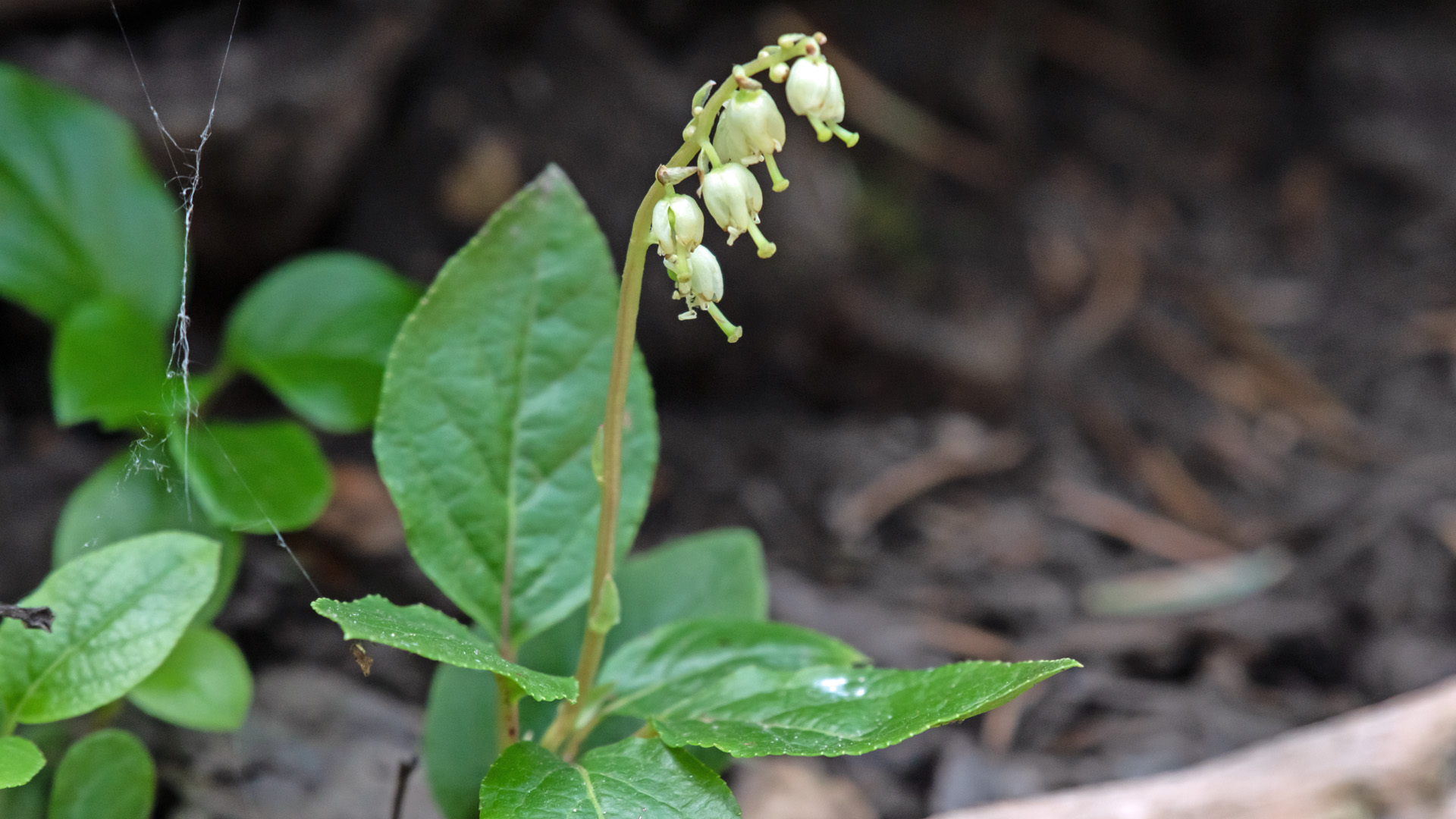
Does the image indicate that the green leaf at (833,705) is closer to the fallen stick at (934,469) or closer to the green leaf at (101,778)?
the green leaf at (101,778)

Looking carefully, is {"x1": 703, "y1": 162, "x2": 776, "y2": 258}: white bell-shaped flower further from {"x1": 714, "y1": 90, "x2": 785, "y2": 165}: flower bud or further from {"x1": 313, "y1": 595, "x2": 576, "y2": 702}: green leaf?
{"x1": 313, "y1": 595, "x2": 576, "y2": 702}: green leaf

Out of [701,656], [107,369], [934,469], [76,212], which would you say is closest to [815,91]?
[701,656]

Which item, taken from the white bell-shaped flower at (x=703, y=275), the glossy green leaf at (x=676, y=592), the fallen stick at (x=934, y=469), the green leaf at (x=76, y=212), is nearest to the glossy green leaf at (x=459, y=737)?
the glossy green leaf at (x=676, y=592)

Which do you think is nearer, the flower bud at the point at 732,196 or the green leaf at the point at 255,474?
the flower bud at the point at 732,196

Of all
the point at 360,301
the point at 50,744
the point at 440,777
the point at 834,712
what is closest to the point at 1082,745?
the point at 834,712

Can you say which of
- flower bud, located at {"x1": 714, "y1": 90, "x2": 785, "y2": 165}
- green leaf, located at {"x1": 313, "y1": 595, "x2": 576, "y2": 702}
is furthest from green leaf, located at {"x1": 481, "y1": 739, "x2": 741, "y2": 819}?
flower bud, located at {"x1": 714, "y1": 90, "x2": 785, "y2": 165}
